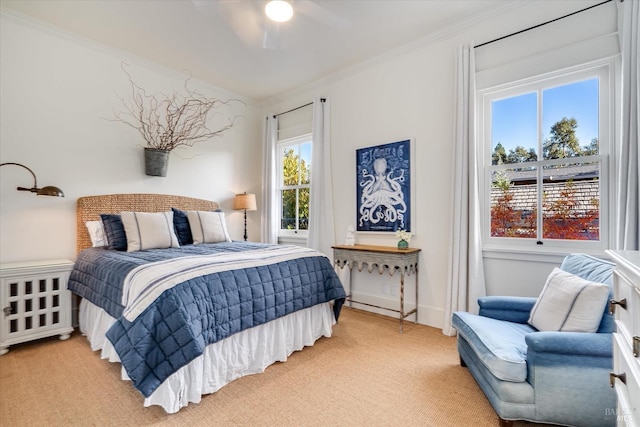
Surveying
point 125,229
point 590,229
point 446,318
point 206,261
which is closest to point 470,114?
point 590,229

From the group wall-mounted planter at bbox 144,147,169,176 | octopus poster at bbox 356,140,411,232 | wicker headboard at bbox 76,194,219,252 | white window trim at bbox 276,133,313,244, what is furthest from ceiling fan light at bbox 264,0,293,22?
wicker headboard at bbox 76,194,219,252

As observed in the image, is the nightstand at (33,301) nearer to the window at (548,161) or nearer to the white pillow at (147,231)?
the white pillow at (147,231)

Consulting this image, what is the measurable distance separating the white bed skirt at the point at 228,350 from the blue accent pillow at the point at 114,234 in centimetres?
54

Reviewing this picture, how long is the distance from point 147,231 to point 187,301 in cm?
146

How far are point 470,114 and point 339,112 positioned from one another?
1618 mm

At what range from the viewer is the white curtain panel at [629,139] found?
2035 millimetres

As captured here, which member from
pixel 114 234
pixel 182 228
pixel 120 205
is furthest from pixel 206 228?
pixel 120 205

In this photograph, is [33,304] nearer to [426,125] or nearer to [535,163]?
[426,125]

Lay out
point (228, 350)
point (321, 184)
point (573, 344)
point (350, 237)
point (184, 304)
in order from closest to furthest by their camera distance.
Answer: point (573, 344) → point (184, 304) → point (228, 350) → point (350, 237) → point (321, 184)

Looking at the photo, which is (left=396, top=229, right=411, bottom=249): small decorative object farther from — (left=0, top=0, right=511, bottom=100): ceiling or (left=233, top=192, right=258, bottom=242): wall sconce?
(left=233, top=192, right=258, bottom=242): wall sconce

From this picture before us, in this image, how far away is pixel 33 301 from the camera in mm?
2598

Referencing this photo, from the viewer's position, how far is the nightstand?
2473 mm

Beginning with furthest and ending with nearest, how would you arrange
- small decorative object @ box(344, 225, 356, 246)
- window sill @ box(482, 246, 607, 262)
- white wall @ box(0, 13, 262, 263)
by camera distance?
small decorative object @ box(344, 225, 356, 246) < white wall @ box(0, 13, 262, 263) < window sill @ box(482, 246, 607, 262)

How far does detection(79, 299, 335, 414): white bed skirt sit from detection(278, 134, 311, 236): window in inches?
72.0
